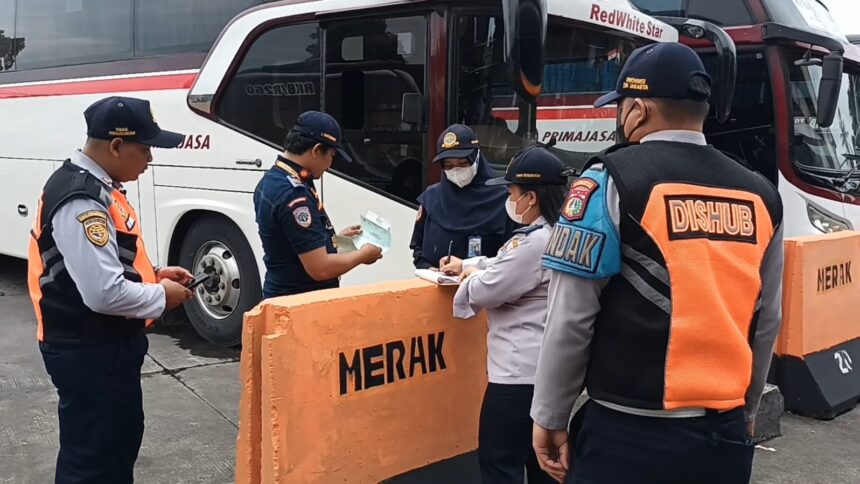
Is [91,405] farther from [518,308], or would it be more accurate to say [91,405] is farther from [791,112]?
[791,112]

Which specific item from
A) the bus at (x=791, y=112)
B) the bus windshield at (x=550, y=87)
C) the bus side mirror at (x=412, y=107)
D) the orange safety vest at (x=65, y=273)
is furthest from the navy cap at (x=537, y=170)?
the bus at (x=791, y=112)

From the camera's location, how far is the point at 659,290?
5.93 ft

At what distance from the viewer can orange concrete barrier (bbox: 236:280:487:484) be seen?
271cm

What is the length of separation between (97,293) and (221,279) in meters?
3.94

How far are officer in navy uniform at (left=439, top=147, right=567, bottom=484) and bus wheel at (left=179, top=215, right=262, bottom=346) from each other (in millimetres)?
3642

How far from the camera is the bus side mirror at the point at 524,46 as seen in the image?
3969 mm

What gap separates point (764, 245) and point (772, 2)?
537cm

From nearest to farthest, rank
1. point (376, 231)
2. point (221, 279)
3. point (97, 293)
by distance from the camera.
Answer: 1. point (97, 293)
2. point (376, 231)
3. point (221, 279)

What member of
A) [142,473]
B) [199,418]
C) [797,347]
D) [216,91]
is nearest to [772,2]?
[797,347]

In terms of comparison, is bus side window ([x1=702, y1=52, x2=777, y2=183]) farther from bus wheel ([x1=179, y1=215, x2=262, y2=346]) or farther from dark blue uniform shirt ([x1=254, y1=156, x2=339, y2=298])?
dark blue uniform shirt ([x1=254, y1=156, x2=339, y2=298])

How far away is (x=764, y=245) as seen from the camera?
1940mm

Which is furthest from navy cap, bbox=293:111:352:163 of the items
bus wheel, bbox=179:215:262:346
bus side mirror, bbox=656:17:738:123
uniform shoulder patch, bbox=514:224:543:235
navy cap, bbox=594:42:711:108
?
bus side mirror, bbox=656:17:738:123

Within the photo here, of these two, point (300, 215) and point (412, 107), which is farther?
point (412, 107)

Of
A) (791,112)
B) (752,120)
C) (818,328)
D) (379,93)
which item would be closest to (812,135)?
(791,112)
